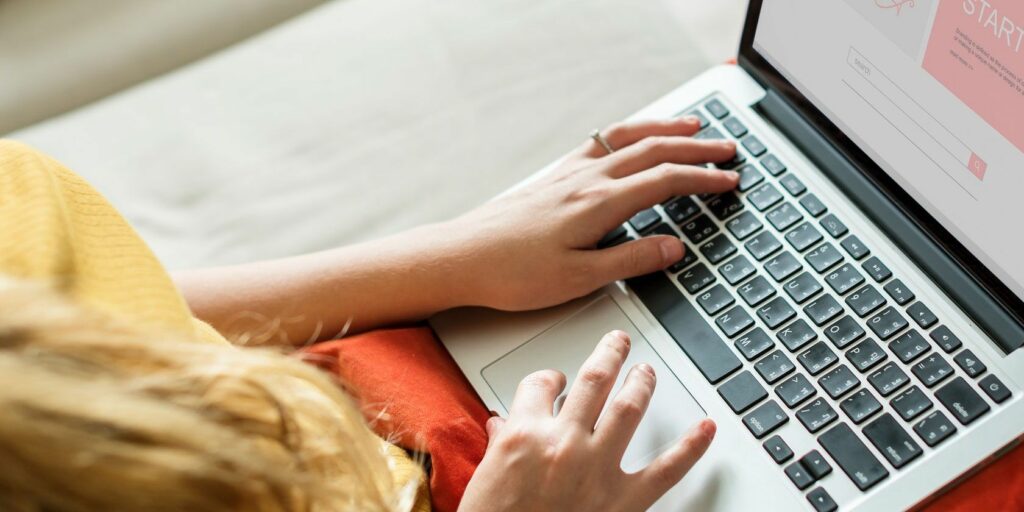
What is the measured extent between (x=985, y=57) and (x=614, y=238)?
10.7 inches

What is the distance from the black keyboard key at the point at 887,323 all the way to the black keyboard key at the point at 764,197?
11cm

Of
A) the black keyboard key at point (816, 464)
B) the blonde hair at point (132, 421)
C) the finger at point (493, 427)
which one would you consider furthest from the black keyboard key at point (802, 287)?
the blonde hair at point (132, 421)

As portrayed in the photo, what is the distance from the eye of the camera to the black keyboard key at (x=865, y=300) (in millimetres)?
623

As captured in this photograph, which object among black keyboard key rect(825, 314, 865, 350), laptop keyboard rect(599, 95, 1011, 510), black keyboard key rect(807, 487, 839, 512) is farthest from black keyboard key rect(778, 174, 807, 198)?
black keyboard key rect(807, 487, 839, 512)

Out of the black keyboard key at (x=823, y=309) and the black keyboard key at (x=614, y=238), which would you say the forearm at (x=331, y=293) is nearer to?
the black keyboard key at (x=614, y=238)

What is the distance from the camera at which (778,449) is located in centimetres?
59

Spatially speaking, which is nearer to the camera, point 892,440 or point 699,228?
point 892,440

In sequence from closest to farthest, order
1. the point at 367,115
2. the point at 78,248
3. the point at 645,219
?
1. the point at 78,248
2. the point at 645,219
3. the point at 367,115

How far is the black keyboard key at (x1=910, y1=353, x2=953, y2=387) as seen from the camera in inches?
23.2

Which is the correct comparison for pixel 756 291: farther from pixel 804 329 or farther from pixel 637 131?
pixel 637 131

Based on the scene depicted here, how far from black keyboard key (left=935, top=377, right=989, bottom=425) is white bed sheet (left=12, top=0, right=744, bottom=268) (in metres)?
0.36

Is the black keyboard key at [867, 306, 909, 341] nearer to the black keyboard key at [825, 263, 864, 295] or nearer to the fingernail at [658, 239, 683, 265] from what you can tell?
the black keyboard key at [825, 263, 864, 295]

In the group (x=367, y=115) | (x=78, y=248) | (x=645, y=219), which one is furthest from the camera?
(x=367, y=115)

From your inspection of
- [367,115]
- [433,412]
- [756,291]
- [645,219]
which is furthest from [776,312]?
[367,115]
